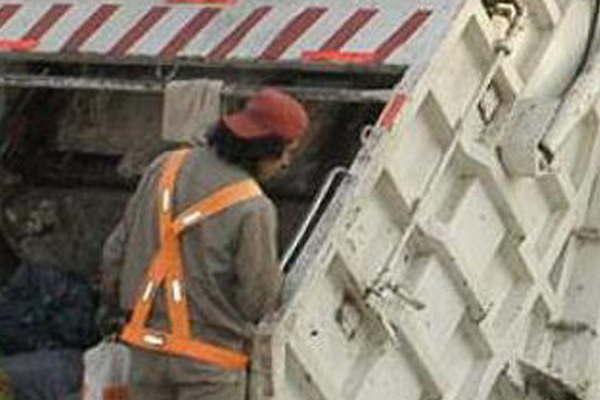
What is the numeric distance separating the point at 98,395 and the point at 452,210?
1.08 meters

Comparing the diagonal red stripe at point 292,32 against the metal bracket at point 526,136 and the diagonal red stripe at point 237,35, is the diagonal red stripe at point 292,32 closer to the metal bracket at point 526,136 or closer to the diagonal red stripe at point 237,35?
the diagonal red stripe at point 237,35

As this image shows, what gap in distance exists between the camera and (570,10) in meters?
4.63

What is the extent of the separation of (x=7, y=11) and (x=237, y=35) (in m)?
0.82

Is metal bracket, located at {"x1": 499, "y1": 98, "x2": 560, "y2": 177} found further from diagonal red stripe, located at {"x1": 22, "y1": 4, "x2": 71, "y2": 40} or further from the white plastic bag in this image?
diagonal red stripe, located at {"x1": 22, "y1": 4, "x2": 71, "y2": 40}

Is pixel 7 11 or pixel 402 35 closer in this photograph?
pixel 402 35

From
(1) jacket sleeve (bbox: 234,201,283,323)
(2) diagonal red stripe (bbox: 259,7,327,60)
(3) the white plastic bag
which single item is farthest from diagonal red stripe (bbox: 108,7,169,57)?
(1) jacket sleeve (bbox: 234,201,283,323)

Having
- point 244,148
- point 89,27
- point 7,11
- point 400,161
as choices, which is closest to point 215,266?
point 244,148

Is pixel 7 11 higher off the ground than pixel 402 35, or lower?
lower

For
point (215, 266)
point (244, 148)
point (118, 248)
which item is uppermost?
point (244, 148)

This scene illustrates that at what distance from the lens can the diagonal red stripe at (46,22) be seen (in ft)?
15.6

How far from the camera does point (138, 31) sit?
460 centimetres

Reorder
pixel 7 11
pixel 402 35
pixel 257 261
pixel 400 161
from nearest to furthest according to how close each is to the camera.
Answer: pixel 257 261 → pixel 400 161 → pixel 402 35 → pixel 7 11

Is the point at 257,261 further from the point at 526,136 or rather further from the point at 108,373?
the point at 526,136

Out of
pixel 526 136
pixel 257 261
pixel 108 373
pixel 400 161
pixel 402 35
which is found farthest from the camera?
pixel 526 136
